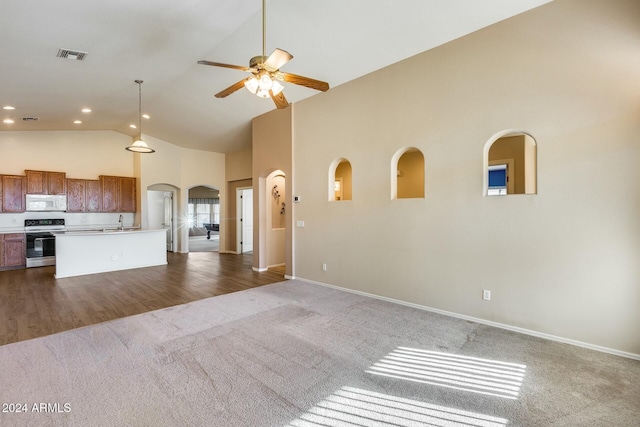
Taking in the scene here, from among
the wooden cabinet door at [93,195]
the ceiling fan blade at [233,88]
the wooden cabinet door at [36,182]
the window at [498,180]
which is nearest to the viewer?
the ceiling fan blade at [233,88]

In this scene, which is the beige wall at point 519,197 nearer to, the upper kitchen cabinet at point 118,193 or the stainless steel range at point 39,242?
the upper kitchen cabinet at point 118,193

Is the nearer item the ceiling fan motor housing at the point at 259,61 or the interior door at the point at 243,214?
the ceiling fan motor housing at the point at 259,61

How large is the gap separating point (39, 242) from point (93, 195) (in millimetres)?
1572

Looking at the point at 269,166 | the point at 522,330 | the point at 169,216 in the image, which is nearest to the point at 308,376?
the point at 522,330

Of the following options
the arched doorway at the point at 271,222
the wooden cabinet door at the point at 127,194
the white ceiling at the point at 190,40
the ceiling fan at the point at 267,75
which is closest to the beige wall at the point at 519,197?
the white ceiling at the point at 190,40

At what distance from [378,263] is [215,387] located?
9.48ft

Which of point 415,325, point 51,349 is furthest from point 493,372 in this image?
point 51,349

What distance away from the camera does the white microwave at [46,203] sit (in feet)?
22.6

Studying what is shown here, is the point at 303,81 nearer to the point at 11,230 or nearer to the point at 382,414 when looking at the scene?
the point at 382,414

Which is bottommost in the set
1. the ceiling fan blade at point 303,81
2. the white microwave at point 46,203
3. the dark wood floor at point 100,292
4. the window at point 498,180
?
the dark wood floor at point 100,292

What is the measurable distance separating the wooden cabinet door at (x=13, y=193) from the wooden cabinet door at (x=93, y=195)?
119 centimetres

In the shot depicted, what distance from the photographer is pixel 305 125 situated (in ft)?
18.4

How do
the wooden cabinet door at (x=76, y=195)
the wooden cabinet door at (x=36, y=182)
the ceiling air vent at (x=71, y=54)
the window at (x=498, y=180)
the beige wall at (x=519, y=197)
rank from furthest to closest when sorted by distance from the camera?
the wooden cabinet door at (x=76, y=195), the wooden cabinet door at (x=36, y=182), the window at (x=498, y=180), the ceiling air vent at (x=71, y=54), the beige wall at (x=519, y=197)

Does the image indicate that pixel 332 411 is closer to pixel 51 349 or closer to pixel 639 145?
pixel 51 349
